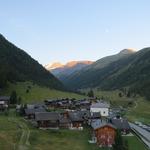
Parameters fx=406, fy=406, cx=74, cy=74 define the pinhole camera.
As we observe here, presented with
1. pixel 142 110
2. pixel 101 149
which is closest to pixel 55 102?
pixel 142 110

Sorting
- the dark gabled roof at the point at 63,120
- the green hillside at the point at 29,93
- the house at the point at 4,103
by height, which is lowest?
the dark gabled roof at the point at 63,120

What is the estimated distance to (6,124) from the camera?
366ft

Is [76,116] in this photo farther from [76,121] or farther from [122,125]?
[122,125]

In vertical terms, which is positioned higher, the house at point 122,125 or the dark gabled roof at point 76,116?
the dark gabled roof at point 76,116

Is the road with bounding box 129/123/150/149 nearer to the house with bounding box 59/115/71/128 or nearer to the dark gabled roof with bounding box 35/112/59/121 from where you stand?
the house with bounding box 59/115/71/128

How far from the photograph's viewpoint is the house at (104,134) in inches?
4104

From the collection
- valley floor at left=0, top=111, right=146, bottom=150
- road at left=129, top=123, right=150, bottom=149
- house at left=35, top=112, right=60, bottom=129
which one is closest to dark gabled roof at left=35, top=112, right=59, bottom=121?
house at left=35, top=112, right=60, bottom=129

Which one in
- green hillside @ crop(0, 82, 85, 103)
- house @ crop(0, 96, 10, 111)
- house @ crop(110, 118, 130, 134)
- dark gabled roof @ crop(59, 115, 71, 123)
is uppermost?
green hillside @ crop(0, 82, 85, 103)

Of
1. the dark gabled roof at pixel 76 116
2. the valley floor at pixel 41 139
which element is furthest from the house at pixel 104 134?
the dark gabled roof at pixel 76 116

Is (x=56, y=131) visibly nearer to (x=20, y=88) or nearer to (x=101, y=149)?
(x=101, y=149)

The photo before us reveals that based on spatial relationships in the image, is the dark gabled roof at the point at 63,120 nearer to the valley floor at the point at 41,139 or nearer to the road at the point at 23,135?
the valley floor at the point at 41,139

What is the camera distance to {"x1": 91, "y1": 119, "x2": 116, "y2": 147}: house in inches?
4104

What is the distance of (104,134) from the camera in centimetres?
10625

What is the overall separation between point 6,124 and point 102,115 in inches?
1927
